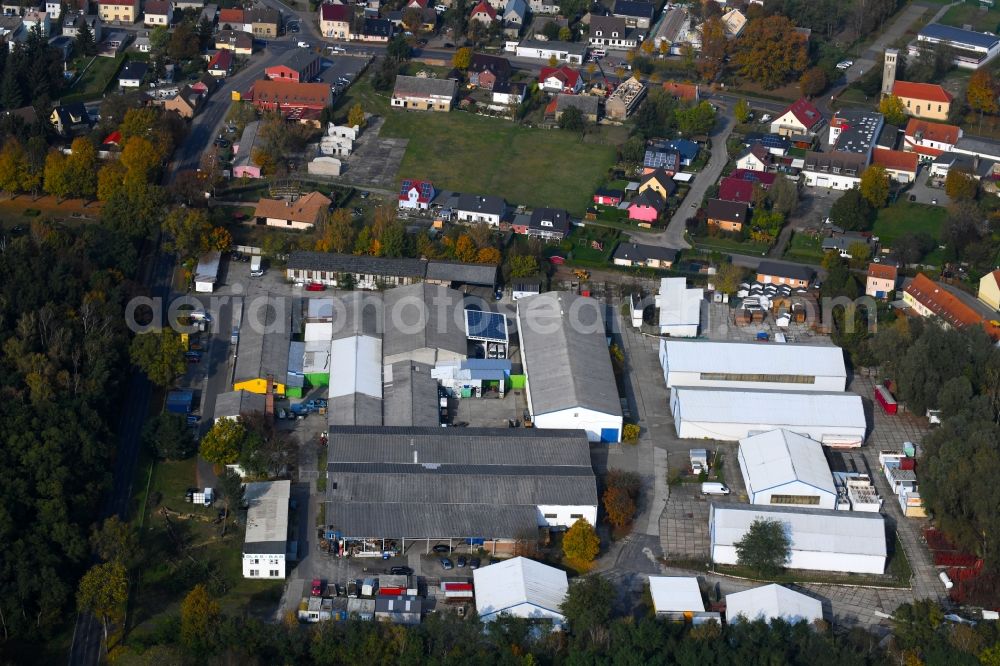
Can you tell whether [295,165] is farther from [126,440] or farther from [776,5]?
[776,5]

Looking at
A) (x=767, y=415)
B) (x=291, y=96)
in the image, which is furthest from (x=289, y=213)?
(x=767, y=415)

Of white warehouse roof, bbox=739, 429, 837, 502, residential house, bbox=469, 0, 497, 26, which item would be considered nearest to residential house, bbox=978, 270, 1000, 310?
white warehouse roof, bbox=739, 429, 837, 502

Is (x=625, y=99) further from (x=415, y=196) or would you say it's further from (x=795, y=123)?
(x=415, y=196)

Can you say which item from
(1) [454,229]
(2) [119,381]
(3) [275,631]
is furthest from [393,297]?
(3) [275,631]

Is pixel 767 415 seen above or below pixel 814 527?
below

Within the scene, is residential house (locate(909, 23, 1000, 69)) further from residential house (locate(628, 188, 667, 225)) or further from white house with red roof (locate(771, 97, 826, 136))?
residential house (locate(628, 188, 667, 225))
